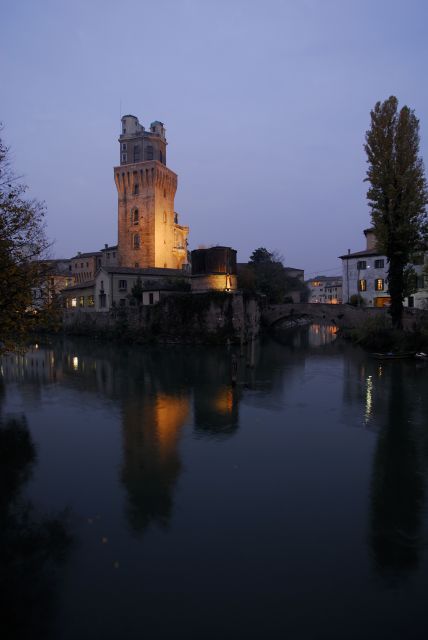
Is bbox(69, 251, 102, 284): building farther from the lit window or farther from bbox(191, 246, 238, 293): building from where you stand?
the lit window

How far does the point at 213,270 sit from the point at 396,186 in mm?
25820

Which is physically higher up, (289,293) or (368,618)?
(289,293)

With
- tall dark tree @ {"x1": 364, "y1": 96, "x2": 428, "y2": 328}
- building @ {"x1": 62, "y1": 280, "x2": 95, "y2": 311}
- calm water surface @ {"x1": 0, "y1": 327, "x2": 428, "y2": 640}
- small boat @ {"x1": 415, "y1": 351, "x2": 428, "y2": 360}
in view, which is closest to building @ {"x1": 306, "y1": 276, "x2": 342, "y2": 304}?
building @ {"x1": 62, "y1": 280, "x2": 95, "y2": 311}

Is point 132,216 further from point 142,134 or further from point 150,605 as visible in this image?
point 150,605

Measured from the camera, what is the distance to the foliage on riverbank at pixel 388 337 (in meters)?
36.0

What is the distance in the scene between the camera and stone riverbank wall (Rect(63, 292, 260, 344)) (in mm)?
50094

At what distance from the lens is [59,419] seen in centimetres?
1911

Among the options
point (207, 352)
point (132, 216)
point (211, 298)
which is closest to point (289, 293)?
point (132, 216)

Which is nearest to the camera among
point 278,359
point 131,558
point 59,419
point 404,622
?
point 404,622

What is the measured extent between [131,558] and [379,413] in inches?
562

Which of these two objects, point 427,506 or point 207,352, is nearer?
point 427,506

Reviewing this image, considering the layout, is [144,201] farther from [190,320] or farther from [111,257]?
[190,320]

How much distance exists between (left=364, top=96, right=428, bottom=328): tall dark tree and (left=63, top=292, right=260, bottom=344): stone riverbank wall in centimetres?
1845

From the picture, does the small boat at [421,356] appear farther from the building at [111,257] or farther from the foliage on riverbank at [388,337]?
the building at [111,257]
